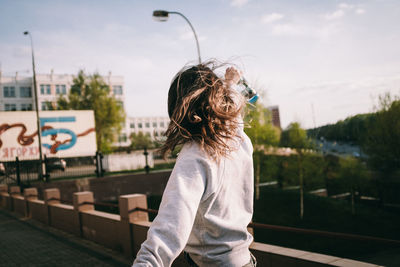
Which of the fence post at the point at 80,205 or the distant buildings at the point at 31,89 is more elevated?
the distant buildings at the point at 31,89

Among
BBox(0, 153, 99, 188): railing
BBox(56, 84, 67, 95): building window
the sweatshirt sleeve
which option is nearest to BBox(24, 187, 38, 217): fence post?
BBox(0, 153, 99, 188): railing

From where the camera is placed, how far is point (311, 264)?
3488mm

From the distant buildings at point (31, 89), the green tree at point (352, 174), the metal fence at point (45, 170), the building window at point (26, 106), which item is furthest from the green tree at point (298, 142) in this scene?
the building window at point (26, 106)

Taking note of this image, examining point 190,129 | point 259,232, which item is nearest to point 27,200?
point 259,232

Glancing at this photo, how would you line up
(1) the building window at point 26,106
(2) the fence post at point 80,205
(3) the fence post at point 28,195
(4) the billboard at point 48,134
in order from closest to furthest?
(2) the fence post at point 80,205 < (3) the fence post at point 28,195 < (4) the billboard at point 48,134 < (1) the building window at point 26,106

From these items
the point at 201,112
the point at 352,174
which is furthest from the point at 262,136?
the point at 201,112

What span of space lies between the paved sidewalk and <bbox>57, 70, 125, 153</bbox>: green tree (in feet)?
93.6

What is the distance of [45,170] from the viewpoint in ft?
68.5

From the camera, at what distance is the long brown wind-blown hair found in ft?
4.49

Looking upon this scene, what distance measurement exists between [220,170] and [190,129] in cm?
20

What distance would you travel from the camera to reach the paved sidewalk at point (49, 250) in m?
6.72

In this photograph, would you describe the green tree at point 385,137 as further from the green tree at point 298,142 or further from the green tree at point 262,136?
the green tree at point 262,136

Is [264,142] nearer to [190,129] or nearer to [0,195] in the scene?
[0,195]

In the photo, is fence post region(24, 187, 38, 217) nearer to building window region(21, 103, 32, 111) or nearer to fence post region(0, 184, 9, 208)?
fence post region(0, 184, 9, 208)
